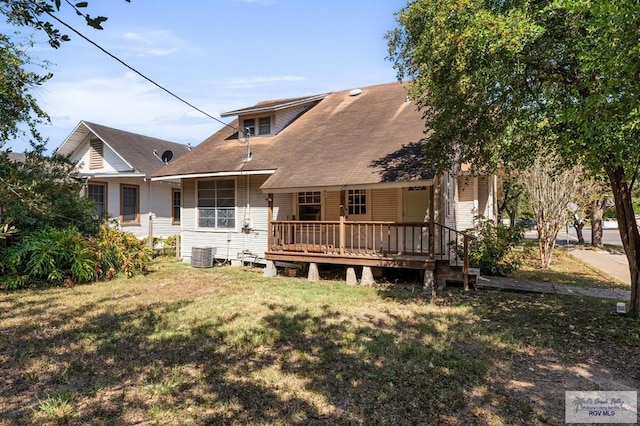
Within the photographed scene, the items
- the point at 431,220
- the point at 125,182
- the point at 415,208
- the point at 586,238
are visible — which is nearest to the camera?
the point at 431,220

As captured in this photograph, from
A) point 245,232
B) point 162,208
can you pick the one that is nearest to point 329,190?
point 245,232

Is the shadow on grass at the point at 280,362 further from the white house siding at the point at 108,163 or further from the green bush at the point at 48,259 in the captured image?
the white house siding at the point at 108,163

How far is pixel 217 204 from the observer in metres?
13.6

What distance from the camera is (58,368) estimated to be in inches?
189

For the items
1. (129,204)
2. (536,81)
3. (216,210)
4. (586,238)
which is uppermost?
(536,81)

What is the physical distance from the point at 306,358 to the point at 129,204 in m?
14.9

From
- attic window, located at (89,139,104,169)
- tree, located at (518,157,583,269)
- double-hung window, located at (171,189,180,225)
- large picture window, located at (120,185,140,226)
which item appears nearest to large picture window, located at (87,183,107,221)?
large picture window, located at (120,185,140,226)

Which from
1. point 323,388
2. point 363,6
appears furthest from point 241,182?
point 323,388

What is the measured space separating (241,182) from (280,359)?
8.92 meters

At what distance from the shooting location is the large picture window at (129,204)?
17.0 meters

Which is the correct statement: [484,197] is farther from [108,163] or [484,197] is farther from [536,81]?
[108,163]

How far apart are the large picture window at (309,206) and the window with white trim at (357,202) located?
97cm

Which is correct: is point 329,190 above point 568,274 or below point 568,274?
above

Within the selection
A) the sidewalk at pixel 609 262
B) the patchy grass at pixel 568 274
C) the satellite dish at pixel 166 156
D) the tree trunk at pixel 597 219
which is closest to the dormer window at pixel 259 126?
the satellite dish at pixel 166 156
